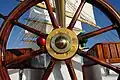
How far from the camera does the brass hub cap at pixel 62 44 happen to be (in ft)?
4.98

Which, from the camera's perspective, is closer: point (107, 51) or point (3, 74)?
point (3, 74)

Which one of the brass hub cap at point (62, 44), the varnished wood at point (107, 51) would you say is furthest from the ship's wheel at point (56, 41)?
the varnished wood at point (107, 51)

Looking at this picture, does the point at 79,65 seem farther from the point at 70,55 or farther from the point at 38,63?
the point at 70,55

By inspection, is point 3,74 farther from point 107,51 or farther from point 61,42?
point 107,51

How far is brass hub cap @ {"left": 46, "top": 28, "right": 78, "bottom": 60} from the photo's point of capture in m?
1.52

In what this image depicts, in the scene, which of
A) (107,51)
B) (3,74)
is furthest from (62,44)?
(107,51)

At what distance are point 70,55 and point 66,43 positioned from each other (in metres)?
0.09

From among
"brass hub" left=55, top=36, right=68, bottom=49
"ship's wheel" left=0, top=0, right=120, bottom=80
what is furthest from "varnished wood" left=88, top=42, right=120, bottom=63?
"brass hub" left=55, top=36, right=68, bottom=49

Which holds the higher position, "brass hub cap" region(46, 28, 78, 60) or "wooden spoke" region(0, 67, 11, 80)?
Answer: "brass hub cap" region(46, 28, 78, 60)

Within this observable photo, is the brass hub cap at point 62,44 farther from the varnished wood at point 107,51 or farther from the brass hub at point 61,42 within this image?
the varnished wood at point 107,51

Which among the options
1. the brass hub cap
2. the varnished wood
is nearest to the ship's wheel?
the brass hub cap

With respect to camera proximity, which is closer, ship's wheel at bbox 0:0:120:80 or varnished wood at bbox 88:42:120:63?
ship's wheel at bbox 0:0:120:80

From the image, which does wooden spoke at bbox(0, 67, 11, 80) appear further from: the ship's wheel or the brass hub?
the brass hub

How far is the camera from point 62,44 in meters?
1.51
